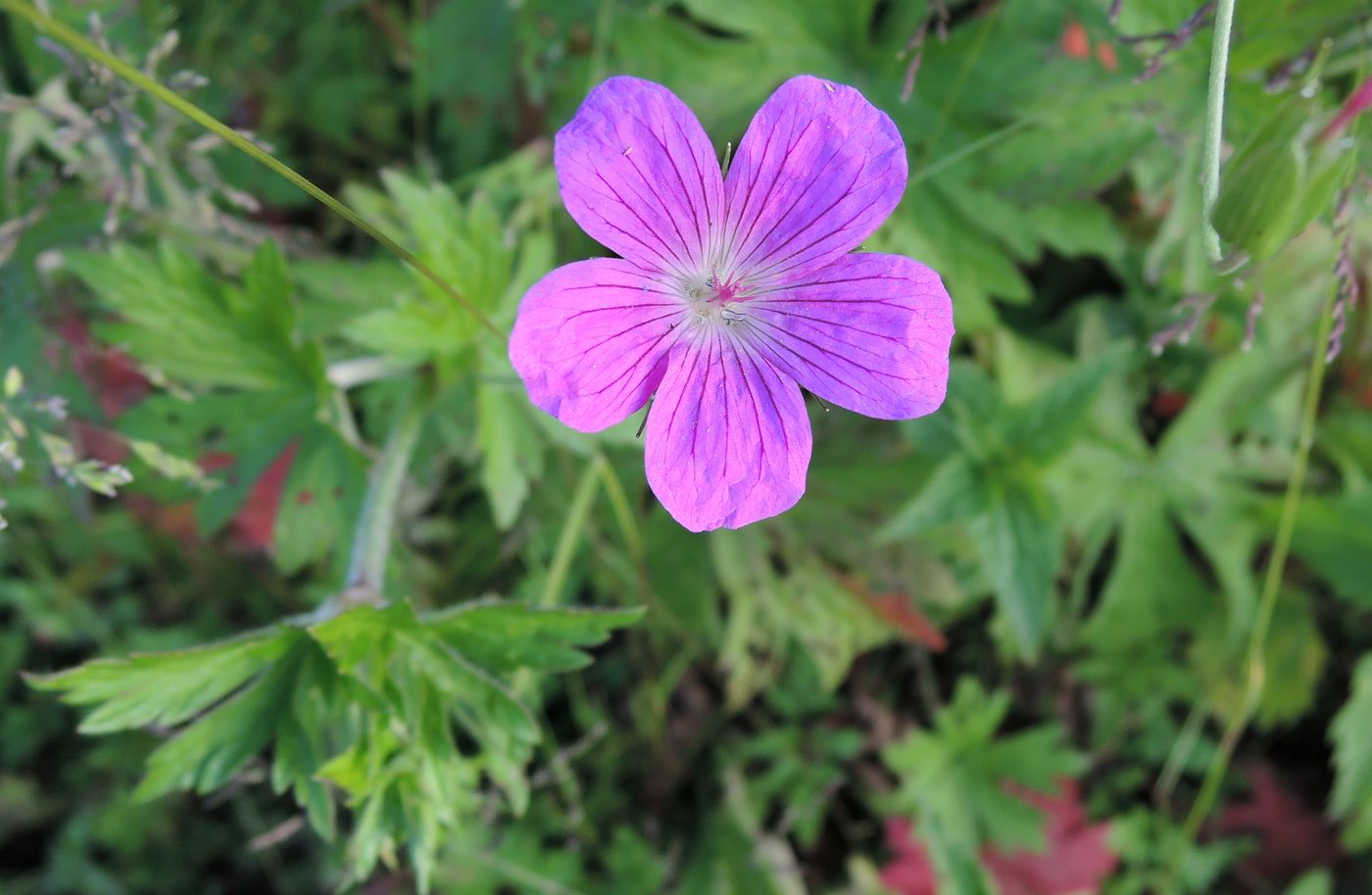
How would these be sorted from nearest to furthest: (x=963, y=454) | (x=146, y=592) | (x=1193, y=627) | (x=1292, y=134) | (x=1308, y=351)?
(x=1292, y=134)
(x=963, y=454)
(x=1308, y=351)
(x=1193, y=627)
(x=146, y=592)

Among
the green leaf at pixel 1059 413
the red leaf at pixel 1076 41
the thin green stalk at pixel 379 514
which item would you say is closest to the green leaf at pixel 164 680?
the thin green stalk at pixel 379 514

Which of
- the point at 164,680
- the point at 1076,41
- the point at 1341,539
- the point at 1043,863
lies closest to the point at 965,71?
the point at 1076,41

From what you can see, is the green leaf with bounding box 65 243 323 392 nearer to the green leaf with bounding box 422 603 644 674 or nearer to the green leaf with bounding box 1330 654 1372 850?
the green leaf with bounding box 422 603 644 674

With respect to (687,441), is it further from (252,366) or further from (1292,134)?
(252,366)

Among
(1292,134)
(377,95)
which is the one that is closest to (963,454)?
(1292,134)

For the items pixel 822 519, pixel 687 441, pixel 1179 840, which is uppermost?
pixel 687 441

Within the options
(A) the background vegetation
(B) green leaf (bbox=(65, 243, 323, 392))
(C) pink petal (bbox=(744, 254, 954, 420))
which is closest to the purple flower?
(C) pink petal (bbox=(744, 254, 954, 420))
